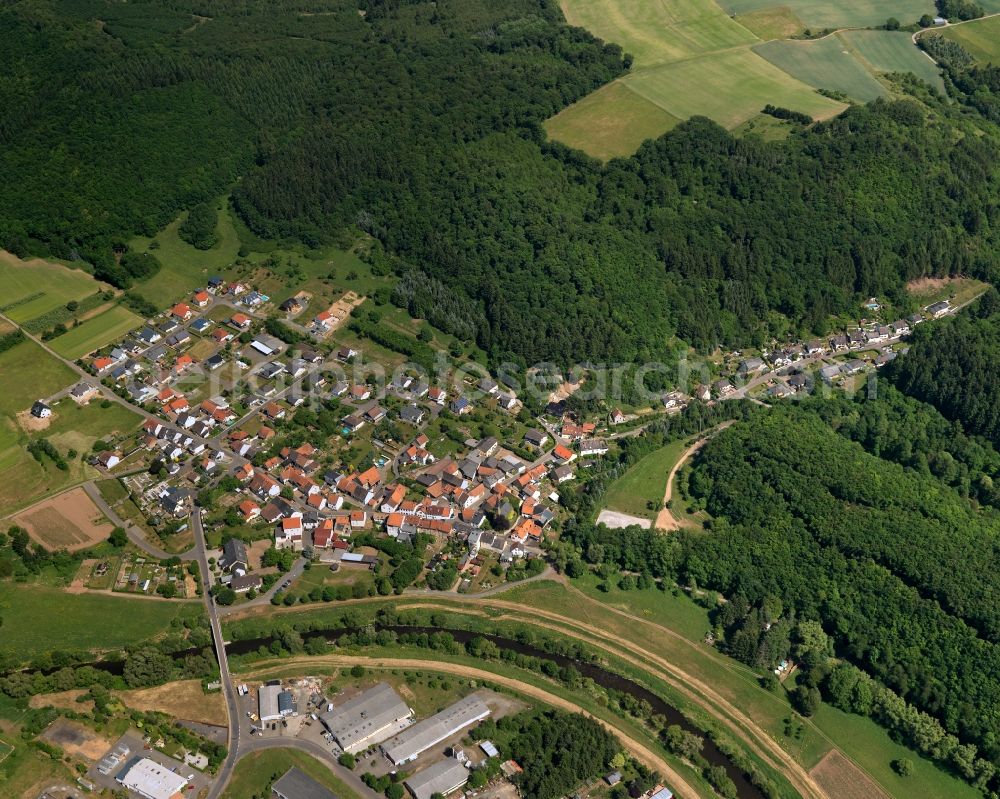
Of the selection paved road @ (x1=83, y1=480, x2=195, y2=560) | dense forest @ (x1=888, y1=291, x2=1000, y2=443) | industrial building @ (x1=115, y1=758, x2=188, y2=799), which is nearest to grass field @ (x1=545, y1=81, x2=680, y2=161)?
dense forest @ (x1=888, y1=291, x2=1000, y2=443)

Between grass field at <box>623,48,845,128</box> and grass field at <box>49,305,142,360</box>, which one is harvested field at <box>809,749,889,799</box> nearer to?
grass field at <box>49,305,142,360</box>

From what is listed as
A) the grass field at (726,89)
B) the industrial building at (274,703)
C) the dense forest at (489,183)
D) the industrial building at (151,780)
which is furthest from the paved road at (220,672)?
the grass field at (726,89)

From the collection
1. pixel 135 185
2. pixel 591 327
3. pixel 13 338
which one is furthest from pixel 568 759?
pixel 135 185

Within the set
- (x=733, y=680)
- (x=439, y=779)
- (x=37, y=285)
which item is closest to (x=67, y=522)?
(x=37, y=285)

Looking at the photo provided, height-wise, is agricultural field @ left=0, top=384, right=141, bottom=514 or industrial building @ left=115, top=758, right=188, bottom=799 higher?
agricultural field @ left=0, top=384, right=141, bottom=514

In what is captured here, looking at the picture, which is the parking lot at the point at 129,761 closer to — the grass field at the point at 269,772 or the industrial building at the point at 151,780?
the industrial building at the point at 151,780
